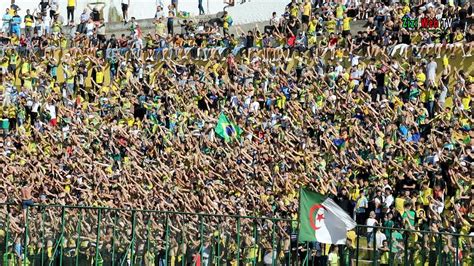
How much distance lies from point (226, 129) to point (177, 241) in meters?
11.0

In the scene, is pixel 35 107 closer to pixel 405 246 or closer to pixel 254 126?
pixel 254 126

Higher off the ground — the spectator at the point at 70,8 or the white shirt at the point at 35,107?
the spectator at the point at 70,8

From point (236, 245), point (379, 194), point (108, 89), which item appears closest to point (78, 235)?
point (236, 245)

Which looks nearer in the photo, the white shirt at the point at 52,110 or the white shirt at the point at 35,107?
the white shirt at the point at 52,110

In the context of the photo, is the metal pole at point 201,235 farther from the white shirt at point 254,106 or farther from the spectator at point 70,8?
the spectator at point 70,8

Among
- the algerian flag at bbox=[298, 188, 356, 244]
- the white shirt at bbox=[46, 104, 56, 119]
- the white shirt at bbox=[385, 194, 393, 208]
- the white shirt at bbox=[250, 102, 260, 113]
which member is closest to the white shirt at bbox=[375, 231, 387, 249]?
the algerian flag at bbox=[298, 188, 356, 244]

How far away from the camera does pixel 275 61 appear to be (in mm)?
47469

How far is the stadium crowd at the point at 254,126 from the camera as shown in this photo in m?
35.1

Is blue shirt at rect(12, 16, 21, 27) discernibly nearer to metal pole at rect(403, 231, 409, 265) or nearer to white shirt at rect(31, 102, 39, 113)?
white shirt at rect(31, 102, 39, 113)

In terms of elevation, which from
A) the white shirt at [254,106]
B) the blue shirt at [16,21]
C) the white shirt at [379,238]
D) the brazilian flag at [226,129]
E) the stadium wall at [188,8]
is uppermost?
the stadium wall at [188,8]

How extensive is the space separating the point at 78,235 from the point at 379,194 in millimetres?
6471

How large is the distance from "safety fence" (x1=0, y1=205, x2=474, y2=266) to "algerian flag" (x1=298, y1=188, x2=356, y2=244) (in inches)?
19.4

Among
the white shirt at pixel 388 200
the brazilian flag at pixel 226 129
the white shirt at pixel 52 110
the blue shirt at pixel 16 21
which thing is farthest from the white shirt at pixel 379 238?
the blue shirt at pixel 16 21

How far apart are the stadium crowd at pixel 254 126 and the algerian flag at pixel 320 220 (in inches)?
28.5
